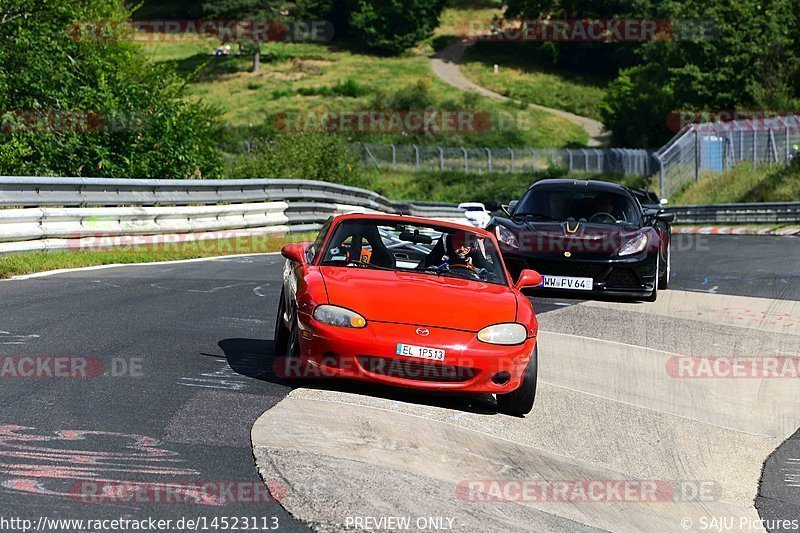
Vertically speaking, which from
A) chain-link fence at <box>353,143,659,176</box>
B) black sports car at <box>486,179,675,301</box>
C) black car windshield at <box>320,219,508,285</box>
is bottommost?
chain-link fence at <box>353,143,659,176</box>

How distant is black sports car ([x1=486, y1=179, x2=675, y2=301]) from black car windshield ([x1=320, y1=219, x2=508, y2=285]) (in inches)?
179

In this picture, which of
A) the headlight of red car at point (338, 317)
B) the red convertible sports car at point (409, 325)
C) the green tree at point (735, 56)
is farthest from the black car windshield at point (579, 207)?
the green tree at point (735, 56)

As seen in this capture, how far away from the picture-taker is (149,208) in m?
18.9

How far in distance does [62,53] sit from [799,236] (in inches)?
701

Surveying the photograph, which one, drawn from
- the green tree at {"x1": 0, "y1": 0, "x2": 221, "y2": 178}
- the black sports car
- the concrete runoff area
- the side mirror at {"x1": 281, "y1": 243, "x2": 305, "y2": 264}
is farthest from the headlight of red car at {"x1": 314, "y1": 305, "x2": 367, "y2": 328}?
the green tree at {"x1": 0, "y1": 0, "x2": 221, "y2": 178}

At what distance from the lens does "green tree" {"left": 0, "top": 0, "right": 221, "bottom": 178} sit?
2103cm

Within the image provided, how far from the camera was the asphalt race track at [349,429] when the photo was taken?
543 centimetres

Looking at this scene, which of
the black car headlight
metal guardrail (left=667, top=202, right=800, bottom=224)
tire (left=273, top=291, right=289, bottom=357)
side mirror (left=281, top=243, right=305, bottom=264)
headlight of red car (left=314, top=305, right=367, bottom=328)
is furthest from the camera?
metal guardrail (left=667, top=202, right=800, bottom=224)

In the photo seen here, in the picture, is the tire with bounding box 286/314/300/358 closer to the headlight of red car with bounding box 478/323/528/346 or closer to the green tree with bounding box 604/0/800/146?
the headlight of red car with bounding box 478/323/528/346

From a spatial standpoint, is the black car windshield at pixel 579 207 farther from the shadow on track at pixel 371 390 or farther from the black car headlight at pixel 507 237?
the shadow on track at pixel 371 390

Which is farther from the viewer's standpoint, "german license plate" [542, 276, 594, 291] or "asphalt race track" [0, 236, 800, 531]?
"german license plate" [542, 276, 594, 291]

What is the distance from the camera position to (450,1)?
114125mm

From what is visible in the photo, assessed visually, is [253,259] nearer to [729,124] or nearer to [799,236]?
[799,236]

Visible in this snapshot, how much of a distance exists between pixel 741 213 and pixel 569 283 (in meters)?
25.1
